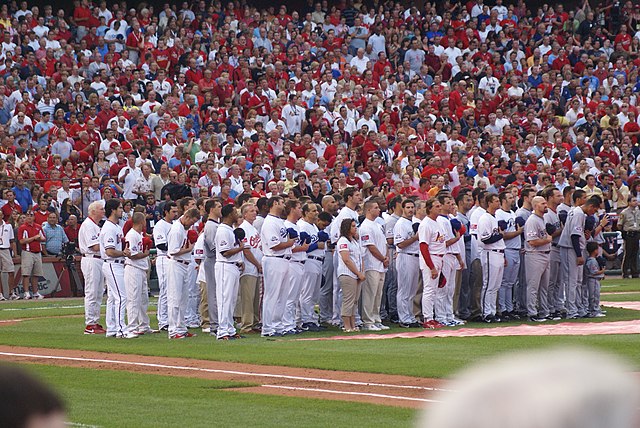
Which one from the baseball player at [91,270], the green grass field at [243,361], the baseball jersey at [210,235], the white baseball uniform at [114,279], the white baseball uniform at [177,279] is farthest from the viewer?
the baseball player at [91,270]

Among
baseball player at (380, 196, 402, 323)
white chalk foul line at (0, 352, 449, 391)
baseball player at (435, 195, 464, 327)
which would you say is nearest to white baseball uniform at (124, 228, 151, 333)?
white chalk foul line at (0, 352, 449, 391)

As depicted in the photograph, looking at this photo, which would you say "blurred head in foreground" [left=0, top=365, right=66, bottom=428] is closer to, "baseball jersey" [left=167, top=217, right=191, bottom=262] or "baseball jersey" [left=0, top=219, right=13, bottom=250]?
"baseball jersey" [left=167, top=217, right=191, bottom=262]

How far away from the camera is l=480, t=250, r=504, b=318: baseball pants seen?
17828mm

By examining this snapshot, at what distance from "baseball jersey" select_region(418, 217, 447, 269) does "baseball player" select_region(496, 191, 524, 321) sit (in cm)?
152

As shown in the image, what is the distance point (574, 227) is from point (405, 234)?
2.83 meters

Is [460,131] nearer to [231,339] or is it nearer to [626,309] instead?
[626,309]

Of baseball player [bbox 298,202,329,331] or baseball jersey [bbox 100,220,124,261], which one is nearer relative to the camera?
baseball jersey [bbox 100,220,124,261]

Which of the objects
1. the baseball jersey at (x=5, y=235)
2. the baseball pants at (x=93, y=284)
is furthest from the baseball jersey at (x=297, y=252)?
the baseball jersey at (x=5, y=235)

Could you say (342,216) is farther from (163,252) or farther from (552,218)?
(552,218)

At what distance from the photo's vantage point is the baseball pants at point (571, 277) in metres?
18.0

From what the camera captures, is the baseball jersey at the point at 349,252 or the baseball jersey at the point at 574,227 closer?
the baseball jersey at the point at 349,252

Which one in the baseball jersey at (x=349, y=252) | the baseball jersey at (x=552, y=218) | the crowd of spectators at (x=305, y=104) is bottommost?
the baseball jersey at (x=349, y=252)

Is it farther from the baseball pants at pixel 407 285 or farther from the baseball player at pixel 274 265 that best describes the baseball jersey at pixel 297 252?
the baseball pants at pixel 407 285

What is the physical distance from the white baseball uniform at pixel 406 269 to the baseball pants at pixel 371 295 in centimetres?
38
